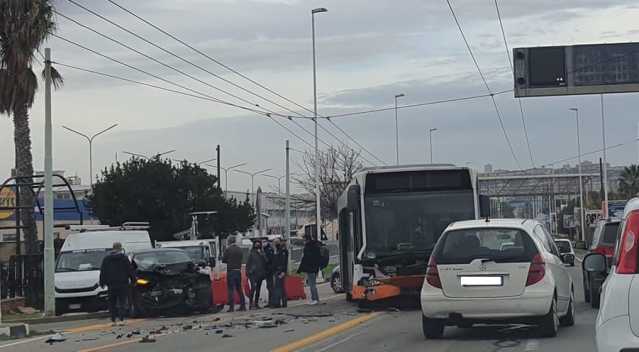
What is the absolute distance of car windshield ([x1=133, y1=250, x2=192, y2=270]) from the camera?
23109 mm

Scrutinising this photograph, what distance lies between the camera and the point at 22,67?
3017 cm

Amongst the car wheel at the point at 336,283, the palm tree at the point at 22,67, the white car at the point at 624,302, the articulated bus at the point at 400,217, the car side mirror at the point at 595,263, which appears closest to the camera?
the white car at the point at 624,302

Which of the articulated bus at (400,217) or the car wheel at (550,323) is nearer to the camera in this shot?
the car wheel at (550,323)

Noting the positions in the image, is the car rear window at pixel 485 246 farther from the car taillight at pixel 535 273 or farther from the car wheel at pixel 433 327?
the car wheel at pixel 433 327

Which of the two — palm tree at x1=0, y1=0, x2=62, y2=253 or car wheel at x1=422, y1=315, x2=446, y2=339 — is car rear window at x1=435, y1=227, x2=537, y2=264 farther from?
palm tree at x1=0, y1=0, x2=62, y2=253

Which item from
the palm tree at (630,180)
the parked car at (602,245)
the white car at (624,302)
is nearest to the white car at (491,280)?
the parked car at (602,245)

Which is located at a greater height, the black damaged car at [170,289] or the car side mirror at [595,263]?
the car side mirror at [595,263]

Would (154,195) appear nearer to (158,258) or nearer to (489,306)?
(158,258)

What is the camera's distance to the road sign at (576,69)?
26422 millimetres

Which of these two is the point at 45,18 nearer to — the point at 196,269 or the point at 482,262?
the point at 196,269

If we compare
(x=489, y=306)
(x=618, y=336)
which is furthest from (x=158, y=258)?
(x=618, y=336)

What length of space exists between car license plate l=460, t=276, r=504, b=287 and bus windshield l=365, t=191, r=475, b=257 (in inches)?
235

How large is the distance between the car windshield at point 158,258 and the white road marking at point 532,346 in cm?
1137

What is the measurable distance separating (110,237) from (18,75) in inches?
242
